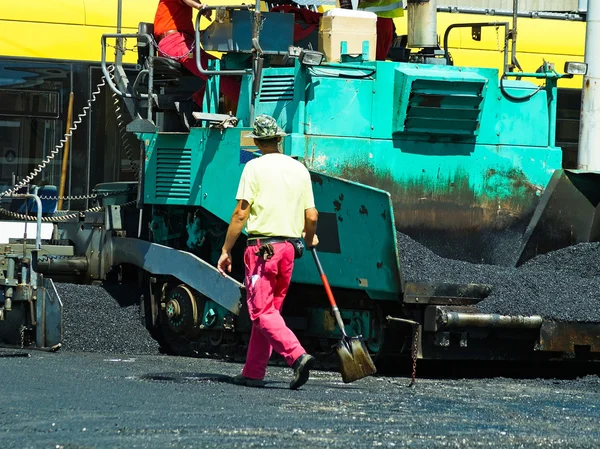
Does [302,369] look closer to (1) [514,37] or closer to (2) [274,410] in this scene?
(2) [274,410]

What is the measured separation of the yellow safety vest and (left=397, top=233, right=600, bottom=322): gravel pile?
1.86m

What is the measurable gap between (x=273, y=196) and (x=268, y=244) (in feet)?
1.00

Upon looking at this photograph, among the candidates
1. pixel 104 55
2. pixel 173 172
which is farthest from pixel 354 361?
pixel 104 55

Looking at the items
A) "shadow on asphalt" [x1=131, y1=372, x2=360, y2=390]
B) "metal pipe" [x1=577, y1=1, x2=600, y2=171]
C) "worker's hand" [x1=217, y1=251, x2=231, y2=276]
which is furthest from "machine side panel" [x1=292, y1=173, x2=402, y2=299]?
"metal pipe" [x1=577, y1=1, x2=600, y2=171]

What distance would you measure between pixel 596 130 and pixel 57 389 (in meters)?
6.57

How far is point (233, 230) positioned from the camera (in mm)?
7992

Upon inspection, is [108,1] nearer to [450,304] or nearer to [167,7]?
[167,7]

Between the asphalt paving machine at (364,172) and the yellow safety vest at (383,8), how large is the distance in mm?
305

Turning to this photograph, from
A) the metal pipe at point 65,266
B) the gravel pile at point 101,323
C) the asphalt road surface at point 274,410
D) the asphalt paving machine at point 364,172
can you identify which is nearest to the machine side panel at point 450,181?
the asphalt paving machine at point 364,172

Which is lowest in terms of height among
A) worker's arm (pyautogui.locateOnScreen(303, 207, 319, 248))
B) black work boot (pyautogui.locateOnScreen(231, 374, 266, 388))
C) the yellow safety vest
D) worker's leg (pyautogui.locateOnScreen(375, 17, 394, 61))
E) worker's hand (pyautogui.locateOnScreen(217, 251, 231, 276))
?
black work boot (pyautogui.locateOnScreen(231, 374, 266, 388))

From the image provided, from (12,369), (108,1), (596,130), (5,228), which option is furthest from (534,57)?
(12,369)

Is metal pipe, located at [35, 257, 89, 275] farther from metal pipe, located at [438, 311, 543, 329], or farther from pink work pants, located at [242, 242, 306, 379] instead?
metal pipe, located at [438, 311, 543, 329]

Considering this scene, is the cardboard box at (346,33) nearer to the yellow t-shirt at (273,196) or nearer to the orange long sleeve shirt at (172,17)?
the orange long sleeve shirt at (172,17)

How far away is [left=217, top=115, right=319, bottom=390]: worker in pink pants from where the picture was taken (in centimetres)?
793
